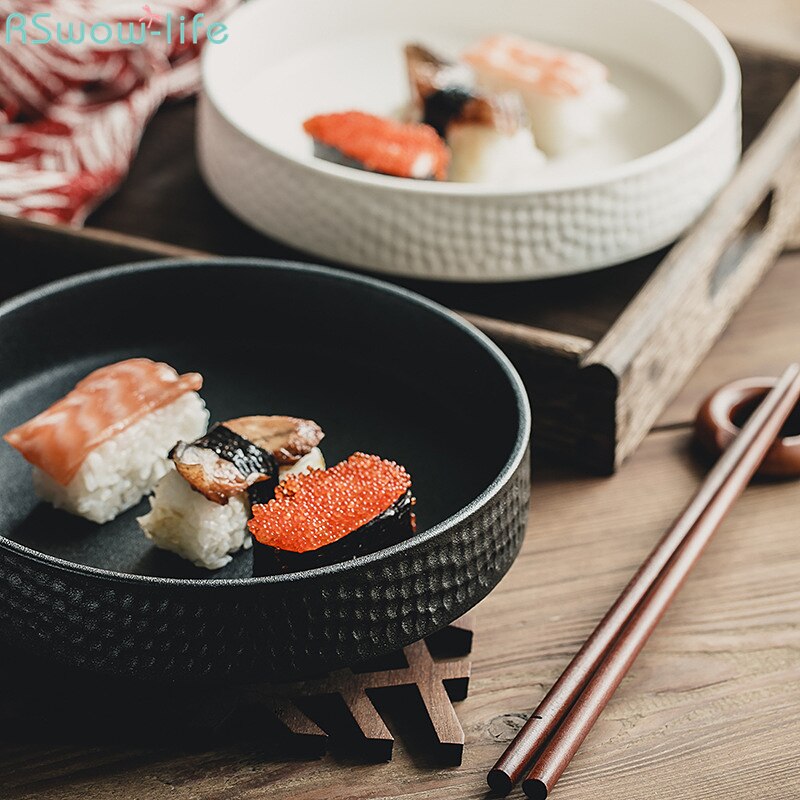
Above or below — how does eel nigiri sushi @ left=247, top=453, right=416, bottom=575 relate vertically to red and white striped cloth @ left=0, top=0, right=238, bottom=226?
above

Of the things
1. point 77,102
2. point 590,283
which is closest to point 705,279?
point 590,283

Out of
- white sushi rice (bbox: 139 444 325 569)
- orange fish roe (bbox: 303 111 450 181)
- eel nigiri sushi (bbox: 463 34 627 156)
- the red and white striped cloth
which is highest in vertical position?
eel nigiri sushi (bbox: 463 34 627 156)

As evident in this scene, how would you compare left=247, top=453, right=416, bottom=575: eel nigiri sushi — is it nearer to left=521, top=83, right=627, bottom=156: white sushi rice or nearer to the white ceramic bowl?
the white ceramic bowl

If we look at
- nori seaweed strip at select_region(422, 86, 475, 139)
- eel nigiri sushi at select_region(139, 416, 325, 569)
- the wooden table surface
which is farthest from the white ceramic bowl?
eel nigiri sushi at select_region(139, 416, 325, 569)

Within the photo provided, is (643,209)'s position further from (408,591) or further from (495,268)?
(408,591)

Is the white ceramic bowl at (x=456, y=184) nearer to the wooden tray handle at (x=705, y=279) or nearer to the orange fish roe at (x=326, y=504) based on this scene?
the wooden tray handle at (x=705, y=279)

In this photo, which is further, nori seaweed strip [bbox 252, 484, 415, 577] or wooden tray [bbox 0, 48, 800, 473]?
wooden tray [bbox 0, 48, 800, 473]

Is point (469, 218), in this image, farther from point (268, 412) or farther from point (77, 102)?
point (77, 102)

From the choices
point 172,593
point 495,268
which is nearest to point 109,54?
point 495,268
